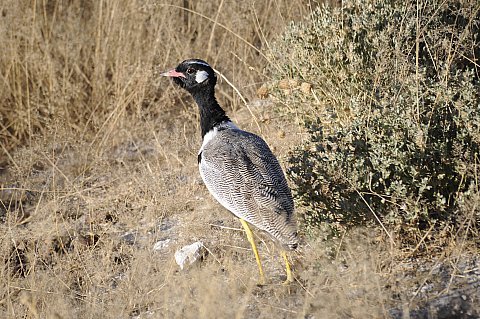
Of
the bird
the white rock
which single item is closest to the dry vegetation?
the white rock

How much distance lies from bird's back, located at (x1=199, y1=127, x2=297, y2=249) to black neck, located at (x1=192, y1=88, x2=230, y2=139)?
316 mm

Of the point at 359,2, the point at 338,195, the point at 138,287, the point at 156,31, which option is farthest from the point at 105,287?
the point at 156,31

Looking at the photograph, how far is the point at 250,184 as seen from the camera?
4.61 m

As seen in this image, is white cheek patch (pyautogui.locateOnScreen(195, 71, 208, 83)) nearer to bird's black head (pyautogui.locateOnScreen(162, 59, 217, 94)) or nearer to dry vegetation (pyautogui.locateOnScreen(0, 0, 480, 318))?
bird's black head (pyautogui.locateOnScreen(162, 59, 217, 94))

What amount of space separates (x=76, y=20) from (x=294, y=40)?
3.06 meters

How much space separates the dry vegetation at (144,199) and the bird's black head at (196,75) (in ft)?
1.98

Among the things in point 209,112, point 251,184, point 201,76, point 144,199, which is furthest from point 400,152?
point 144,199

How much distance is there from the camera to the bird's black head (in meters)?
5.36

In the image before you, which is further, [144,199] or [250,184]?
[144,199]

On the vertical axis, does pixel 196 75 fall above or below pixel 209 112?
above

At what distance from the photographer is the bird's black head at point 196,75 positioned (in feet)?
17.6

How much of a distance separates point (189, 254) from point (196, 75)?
1.25m

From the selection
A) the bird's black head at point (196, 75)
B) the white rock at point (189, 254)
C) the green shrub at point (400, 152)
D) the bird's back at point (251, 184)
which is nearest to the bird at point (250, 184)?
the bird's back at point (251, 184)

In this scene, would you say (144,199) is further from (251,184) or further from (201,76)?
(251,184)
